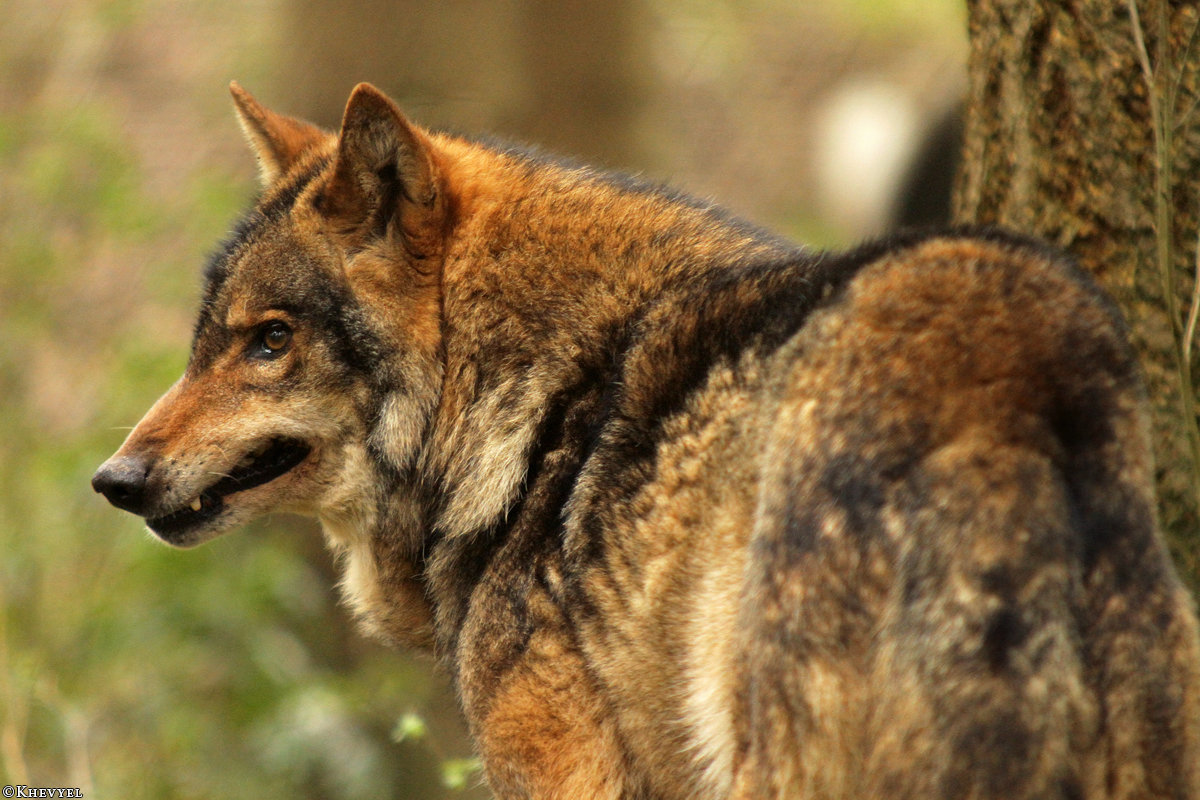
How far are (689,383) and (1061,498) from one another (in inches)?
39.8

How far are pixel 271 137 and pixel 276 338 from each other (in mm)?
931

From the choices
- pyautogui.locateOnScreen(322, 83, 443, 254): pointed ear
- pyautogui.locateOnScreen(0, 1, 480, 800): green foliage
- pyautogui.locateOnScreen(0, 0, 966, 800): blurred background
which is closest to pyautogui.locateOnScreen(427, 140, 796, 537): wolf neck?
pyautogui.locateOnScreen(322, 83, 443, 254): pointed ear

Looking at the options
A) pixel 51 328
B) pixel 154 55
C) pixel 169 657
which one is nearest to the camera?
pixel 169 657

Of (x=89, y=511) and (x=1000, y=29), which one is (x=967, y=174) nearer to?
(x=1000, y=29)

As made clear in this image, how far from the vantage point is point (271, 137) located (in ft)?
14.5

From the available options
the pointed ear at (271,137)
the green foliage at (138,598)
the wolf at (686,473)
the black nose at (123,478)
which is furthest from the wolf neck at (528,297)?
the green foliage at (138,598)

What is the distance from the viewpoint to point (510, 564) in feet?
11.5

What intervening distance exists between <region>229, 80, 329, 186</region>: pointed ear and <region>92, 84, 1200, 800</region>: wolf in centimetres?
2

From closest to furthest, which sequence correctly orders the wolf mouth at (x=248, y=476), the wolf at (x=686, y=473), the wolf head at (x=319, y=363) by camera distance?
the wolf at (x=686, y=473) → the wolf head at (x=319, y=363) → the wolf mouth at (x=248, y=476)

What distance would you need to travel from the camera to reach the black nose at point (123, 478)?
3.79m

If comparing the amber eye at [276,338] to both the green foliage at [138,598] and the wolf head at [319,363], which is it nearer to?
the wolf head at [319,363]

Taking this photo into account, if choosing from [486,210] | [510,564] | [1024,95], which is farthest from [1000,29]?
[510,564]

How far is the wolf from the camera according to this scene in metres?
2.47

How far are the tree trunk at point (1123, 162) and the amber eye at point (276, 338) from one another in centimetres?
238
